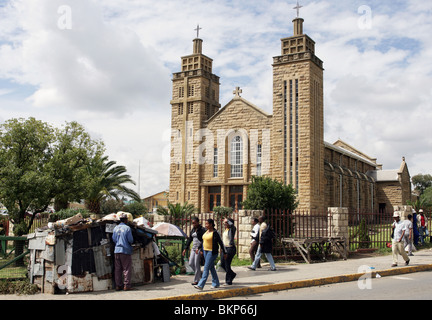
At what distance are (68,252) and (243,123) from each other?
28.0 meters

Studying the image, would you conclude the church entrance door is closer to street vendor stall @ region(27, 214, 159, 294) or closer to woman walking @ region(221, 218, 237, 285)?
woman walking @ region(221, 218, 237, 285)

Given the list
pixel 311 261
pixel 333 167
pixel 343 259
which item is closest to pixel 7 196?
pixel 311 261

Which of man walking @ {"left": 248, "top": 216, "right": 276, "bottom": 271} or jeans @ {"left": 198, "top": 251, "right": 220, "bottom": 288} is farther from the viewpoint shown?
man walking @ {"left": 248, "top": 216, "right": 276, "bottom": 271}

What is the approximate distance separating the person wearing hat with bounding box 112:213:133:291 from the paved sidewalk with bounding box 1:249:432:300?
0.26 meters

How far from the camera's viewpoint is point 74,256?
898cm

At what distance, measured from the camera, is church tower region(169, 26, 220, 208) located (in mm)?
37312

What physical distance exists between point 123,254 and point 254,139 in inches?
1052

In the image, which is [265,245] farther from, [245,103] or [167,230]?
[245,103]

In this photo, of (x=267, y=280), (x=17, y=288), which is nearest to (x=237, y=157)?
(x=267, y=280)

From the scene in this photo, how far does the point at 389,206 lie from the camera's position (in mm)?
48969

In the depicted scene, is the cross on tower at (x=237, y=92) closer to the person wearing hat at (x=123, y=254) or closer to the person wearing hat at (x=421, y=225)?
the person wearing hat at (x=421, y=225)

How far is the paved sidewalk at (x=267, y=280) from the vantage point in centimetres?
865

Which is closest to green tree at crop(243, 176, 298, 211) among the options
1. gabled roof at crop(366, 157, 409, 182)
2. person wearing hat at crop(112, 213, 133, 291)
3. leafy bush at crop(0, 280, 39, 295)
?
person wearing hat at crop(112, 213, 133, 291)
